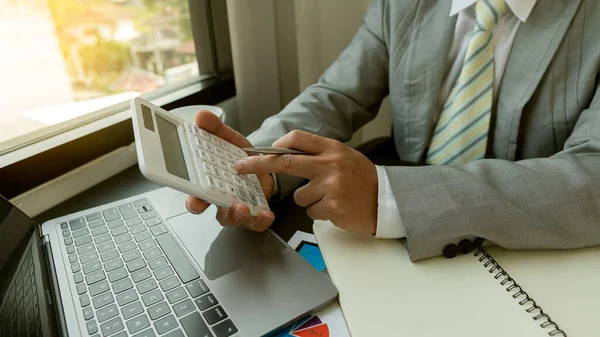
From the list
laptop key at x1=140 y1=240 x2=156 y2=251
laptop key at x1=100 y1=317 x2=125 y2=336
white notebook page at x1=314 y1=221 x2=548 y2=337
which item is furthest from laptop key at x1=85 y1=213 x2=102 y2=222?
white notebook page at x1=314 y1=221 x2=548 y2=337

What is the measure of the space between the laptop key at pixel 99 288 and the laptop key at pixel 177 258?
0.07m

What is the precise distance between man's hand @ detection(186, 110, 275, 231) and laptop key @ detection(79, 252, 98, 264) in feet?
0.41

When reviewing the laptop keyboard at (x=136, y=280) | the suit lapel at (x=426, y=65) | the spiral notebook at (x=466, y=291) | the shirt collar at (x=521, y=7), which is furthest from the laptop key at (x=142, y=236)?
the shirt collar at (x=521, y=7)

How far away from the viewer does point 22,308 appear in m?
0.37

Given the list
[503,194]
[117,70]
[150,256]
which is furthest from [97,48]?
[503,194]

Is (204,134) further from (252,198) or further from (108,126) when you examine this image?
(108,126)

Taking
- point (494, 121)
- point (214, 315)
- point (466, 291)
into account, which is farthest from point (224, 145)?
point (494, 121)

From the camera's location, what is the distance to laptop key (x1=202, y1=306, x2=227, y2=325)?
15.0 inches

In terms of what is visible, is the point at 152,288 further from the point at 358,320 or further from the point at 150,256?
the point at 358,320

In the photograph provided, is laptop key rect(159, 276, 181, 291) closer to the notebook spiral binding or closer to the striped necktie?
the notebook spiral binding

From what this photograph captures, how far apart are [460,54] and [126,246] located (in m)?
0.60

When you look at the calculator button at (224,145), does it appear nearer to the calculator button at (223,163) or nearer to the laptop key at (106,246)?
the calculator button at (223,163)

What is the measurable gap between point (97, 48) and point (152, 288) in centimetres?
62

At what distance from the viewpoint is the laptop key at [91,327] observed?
1.26ft
